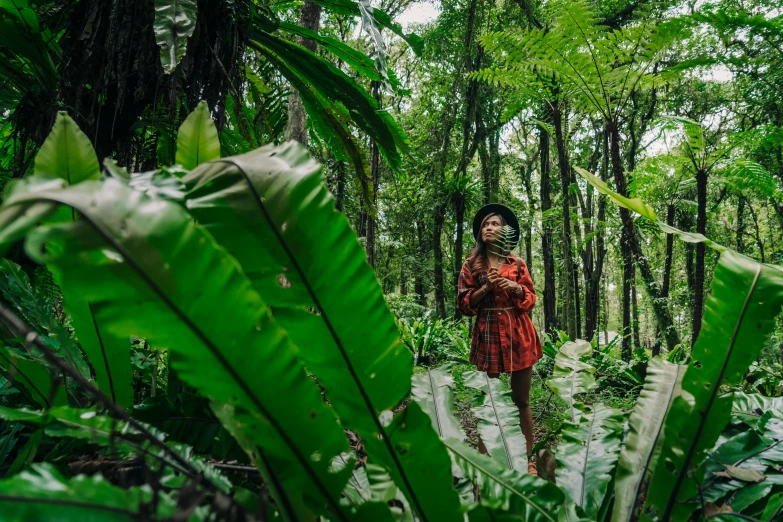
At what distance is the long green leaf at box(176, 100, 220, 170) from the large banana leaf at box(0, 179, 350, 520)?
1.09 feet

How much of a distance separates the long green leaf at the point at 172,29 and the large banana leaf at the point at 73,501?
1.39 metres

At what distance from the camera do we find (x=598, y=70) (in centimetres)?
391

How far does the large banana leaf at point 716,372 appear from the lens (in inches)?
31.6

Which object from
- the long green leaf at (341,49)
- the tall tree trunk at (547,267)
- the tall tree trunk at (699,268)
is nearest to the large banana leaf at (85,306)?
the long green leaf at (341,49)

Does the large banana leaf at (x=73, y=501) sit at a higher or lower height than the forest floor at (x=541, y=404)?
higher

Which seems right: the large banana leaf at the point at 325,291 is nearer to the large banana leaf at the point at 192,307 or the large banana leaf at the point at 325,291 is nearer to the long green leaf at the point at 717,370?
the large banana leaf at the point at 192,307

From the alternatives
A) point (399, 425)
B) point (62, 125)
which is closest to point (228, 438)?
point (399, 425)

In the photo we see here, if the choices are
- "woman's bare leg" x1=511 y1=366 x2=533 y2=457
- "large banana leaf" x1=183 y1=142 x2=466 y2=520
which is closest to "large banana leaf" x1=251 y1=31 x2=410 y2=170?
"woman's bare leg" x1=511 y1=366 x2=533 y2=457

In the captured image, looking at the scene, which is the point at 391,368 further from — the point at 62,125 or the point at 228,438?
the point at 62,125

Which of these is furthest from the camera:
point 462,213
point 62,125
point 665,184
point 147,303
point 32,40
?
point 462,213

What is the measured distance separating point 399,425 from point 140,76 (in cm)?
177

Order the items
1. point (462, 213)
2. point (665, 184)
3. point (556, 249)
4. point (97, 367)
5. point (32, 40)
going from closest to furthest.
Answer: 1. point (97, 367)
2. point (32, 40)
3. point (665, 184)
4. point (462, 213)
5. point (556, 249)

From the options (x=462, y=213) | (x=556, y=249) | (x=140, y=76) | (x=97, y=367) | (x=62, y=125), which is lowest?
(x=556, y=249)

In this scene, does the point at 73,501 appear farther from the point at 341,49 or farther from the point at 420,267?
the point at 420,267
